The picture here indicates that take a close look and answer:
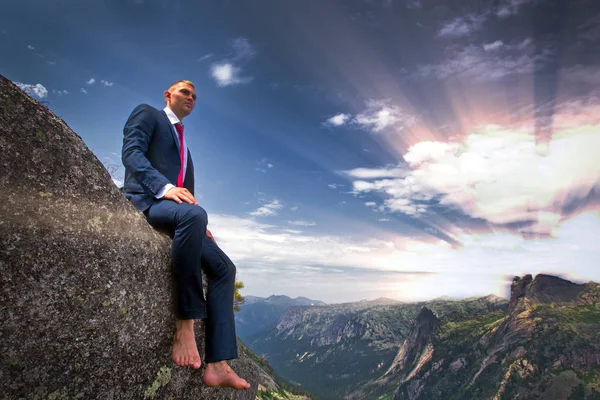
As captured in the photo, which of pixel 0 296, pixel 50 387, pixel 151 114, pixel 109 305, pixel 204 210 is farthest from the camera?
pixel 151 114

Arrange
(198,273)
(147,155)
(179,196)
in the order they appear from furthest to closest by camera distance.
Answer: (147,155)
(179,196)
(198,273)

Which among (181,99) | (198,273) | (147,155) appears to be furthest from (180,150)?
(198,273)

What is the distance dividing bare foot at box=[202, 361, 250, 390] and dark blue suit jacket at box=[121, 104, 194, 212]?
3.10 meters

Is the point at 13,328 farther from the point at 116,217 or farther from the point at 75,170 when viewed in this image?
the point at 75,170

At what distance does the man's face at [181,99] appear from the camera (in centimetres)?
728

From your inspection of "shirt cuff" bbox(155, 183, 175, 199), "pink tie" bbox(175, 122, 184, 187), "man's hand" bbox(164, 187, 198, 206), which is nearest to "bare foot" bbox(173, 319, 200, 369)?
"man's hand" bbox(164, 187, 198, 206)

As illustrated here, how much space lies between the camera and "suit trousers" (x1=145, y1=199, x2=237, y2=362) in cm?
577

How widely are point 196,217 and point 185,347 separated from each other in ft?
7.28

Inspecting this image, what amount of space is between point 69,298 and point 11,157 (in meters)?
Answer: 2.03

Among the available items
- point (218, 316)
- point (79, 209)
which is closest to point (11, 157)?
point (79, 209)

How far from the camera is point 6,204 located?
4297 millimetres

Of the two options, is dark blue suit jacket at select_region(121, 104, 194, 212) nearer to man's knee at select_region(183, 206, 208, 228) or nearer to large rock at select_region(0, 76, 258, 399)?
large rock at select_region(0, 76, 258, 399)

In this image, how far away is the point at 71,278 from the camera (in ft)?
15.3

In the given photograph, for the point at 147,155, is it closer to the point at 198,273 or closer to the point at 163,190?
the point at 163,190
